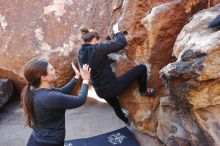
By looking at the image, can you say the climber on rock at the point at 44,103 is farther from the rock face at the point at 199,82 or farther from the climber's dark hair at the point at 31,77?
the rock face at the point at 199,82

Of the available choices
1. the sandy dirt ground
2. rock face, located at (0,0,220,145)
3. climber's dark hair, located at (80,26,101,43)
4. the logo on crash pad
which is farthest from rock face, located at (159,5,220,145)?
the logo on crash pad

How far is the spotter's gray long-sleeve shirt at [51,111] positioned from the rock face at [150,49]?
29.7 inches

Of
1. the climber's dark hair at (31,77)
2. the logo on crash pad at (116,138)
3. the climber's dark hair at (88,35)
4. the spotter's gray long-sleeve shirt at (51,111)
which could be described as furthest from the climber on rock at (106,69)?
the climber's dark hair at (31,77)

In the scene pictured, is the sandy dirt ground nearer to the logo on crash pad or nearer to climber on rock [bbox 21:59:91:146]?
the logo on crash pad

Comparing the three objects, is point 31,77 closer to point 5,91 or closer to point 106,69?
point 106,69

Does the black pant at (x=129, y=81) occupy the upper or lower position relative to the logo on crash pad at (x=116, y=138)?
upper

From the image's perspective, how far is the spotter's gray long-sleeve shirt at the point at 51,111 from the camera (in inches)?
103

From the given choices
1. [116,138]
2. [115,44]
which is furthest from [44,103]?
[116,138]

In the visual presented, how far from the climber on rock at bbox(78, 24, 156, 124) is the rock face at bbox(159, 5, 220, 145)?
67 cm

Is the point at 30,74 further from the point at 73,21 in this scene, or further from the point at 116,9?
the point at 73,21

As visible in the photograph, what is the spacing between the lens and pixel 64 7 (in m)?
5.49

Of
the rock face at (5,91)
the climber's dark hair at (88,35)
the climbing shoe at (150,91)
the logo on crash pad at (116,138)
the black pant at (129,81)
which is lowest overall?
the logo on crash pad at (116,138)

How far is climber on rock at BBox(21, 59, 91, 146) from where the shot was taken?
2627 millimetres

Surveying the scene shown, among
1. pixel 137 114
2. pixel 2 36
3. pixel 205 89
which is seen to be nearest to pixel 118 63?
pixel 137 114
